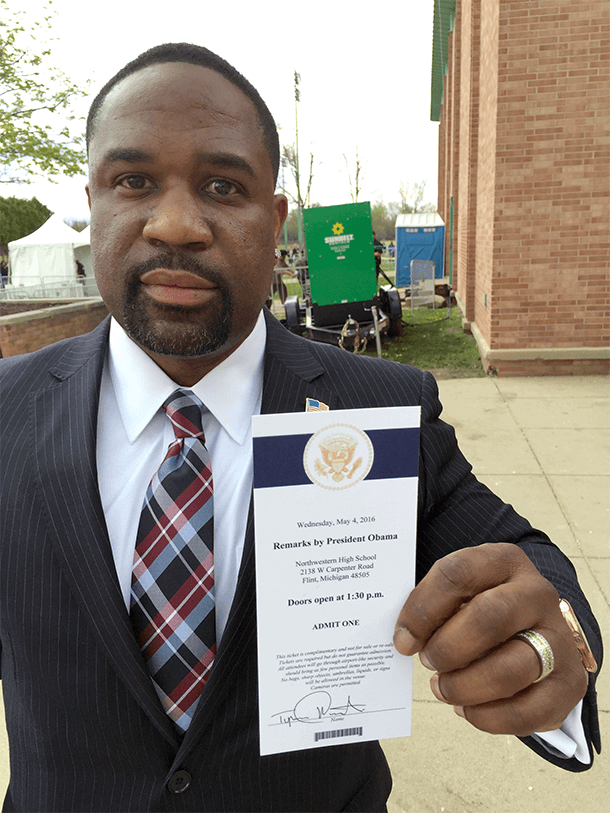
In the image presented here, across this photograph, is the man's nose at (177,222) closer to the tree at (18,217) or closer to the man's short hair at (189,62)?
the man's short hair at (189,62)

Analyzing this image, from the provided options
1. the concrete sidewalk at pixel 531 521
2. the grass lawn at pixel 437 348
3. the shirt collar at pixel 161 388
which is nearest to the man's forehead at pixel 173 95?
the shirt collar at pixel 161 388

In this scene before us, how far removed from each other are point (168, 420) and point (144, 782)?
0.71 metres

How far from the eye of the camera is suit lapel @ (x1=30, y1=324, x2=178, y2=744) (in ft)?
3.72

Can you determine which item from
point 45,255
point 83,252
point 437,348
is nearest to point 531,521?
point 437,348

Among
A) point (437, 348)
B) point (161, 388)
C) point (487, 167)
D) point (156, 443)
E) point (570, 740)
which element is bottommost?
point (437, 348)

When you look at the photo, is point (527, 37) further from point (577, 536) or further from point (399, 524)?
point (399, 524)

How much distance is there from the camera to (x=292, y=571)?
0.99 metres

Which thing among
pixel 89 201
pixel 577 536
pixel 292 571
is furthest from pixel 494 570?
pixel 577 536

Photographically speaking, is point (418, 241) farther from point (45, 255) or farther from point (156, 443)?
point (156, 443)

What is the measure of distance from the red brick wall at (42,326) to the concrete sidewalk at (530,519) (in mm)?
6140

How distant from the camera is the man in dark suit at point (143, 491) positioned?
117 centimetres

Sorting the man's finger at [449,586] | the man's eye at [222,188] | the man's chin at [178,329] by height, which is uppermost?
the man's eye at [222,188]

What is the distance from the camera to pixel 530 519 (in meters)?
4.44

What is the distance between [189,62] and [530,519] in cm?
398
